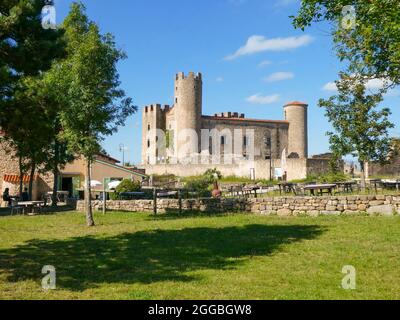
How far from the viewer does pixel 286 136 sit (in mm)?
89125

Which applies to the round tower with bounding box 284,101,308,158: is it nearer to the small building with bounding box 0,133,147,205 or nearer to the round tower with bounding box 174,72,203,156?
the round tower with bounding box 174,72,203,156

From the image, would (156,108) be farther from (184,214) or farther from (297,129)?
(184,214)

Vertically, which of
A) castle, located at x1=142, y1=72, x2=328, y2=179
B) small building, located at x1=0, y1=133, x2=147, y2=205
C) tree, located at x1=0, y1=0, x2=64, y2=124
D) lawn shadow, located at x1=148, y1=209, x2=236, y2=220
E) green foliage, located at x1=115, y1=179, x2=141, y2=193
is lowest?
lawn shadow, located at x1=148, y1=209, x2=236, y2=220

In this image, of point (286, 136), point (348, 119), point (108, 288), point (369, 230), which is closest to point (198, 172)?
point (286, 136)

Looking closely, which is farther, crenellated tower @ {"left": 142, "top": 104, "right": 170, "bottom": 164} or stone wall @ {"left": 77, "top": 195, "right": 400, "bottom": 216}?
crenellated tower @ {"left": 142, "top": 104, "right": 170, "bottom": 164}

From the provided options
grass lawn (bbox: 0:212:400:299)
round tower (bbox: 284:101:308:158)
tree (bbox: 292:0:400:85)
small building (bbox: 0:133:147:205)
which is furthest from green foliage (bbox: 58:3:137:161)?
round tower (bbox: 284:101:308:158)

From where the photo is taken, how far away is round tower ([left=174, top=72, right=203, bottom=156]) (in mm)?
79750

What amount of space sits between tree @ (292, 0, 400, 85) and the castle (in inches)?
2446

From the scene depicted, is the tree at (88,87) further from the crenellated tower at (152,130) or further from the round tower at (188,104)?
the crenellated tower at (152,130)

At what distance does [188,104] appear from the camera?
262 feet

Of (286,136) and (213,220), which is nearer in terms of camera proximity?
(213,220)

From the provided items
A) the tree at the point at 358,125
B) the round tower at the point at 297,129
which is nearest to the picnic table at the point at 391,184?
the tree at the point at 358,125

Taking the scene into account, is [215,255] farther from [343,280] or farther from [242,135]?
[242,135]

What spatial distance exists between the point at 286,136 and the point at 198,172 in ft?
102
